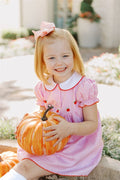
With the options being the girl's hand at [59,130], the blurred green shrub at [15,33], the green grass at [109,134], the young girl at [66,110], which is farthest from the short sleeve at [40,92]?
the blurred green shrub at [15,33]

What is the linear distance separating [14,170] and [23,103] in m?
2.58

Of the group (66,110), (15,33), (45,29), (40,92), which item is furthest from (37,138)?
(15,33)

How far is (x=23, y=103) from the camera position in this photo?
4605mm

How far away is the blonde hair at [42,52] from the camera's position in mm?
2064

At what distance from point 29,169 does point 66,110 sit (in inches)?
20.5

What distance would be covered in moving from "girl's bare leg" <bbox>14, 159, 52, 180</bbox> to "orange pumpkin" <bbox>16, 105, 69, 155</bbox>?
9 centimetres

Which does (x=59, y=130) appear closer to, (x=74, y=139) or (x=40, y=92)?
(x=74, y=139)

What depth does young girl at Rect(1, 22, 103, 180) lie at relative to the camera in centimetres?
206

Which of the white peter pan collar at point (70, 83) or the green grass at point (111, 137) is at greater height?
the white peter pan collar at point (70, 83)

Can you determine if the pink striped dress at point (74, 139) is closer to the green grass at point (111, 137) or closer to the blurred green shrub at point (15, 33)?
the green grass at point (111, 137)

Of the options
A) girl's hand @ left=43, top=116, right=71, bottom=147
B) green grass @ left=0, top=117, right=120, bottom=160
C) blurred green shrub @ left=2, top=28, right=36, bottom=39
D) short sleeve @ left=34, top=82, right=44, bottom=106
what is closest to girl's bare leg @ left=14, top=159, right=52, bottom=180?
girl's hand @ left=43, top=116, right=71, bottom=147

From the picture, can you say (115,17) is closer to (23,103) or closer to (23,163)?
(23,103)

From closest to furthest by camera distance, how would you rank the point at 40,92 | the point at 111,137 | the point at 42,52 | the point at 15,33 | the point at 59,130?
the point at 59,130 → the point at 42,52 → the point at 40,92 → the point at 111,137 → the point at 15,33

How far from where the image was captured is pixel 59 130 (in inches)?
79.4
